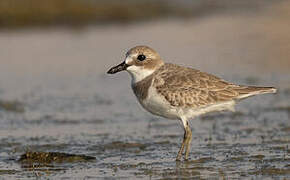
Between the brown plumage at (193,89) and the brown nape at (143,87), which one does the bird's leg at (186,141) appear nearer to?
the brown plumage at (193,89)

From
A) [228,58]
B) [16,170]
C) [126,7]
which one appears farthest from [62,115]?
[126,7]

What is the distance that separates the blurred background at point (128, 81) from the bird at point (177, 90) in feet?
2.11

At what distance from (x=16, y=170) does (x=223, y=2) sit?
16676 millimetres

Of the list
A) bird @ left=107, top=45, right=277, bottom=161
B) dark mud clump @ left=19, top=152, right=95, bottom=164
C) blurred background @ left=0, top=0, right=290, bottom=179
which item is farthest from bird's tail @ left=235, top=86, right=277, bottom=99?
dark mud clump @ left=19, top=152, right=95, bottom=164

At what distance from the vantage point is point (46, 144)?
988 centimetres

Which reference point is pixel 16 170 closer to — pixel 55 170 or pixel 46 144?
pixel 55 170

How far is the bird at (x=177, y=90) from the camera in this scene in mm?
8742

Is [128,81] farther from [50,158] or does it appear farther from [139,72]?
[50,158]

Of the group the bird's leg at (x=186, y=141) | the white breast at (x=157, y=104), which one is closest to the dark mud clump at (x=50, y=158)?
the white breast at (x=157, y=104)

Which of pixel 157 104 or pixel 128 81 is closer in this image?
pixel 157 104

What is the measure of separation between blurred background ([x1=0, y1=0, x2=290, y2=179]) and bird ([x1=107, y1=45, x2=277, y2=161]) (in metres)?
0.64

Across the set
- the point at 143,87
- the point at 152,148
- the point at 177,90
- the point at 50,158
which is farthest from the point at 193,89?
the point at 50,158

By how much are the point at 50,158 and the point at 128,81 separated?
5555 mm

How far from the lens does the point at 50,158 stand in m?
8.80
